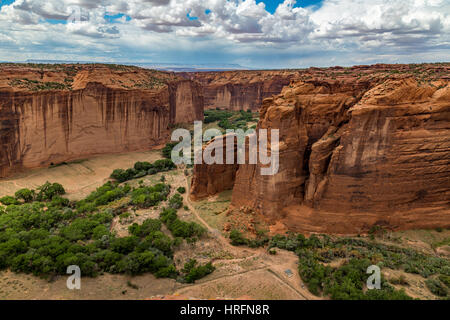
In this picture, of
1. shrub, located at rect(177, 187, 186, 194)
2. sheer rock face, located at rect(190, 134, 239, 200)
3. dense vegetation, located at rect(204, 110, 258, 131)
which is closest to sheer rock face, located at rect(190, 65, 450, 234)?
sheer rock face, located at rect(190, 134, 239, 200)

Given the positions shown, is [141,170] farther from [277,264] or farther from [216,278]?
[277,264]

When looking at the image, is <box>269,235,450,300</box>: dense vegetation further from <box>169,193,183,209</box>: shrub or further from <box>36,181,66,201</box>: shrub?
<box>36,181,66,201</box>: shrub

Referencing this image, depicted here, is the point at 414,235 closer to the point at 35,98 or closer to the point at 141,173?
the point at 141,173

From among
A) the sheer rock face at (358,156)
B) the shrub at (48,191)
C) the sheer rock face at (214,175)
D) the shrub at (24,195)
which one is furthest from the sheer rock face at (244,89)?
the shrub at (24,195)

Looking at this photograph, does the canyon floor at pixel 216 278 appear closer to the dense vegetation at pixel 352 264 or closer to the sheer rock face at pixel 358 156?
the dense vegetation at pixel 352 264

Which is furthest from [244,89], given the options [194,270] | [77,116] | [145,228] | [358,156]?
[194,270]

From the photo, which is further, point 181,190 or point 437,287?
point 181,190

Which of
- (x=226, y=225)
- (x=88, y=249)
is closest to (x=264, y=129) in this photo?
(x=226, y=225)
